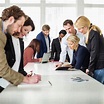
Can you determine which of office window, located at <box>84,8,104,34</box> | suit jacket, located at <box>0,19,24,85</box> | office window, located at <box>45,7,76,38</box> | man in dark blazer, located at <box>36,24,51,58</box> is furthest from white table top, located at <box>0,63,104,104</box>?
office window, located at <box>84,8,104,34</box>

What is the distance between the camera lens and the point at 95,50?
4020 mm

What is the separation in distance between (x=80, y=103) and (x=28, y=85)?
0.67 metres

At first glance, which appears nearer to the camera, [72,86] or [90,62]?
[72,86]

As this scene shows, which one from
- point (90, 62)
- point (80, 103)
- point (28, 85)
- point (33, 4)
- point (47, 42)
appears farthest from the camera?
point (33, 4)

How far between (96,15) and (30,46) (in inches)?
208

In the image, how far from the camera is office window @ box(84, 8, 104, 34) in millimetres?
9352

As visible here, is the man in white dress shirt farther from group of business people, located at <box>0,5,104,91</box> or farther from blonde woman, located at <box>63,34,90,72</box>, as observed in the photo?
blonde woman, located at <box>63,34,90,72</box>

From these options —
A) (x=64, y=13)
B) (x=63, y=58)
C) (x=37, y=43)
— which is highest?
(x=64, y=13)

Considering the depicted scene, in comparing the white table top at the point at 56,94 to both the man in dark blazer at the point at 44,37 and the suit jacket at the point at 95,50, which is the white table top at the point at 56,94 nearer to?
the suit jacket at the point at 95,50

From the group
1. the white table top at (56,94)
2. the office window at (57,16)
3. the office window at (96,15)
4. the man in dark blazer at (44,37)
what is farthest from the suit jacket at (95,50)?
the office window at (96,15)

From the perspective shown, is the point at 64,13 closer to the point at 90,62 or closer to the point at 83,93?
the point at 90,62

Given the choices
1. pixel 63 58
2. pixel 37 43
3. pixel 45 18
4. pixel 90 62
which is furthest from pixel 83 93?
pixel 45 18

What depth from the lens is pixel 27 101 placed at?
1863 mm

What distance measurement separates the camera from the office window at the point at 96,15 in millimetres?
9352
